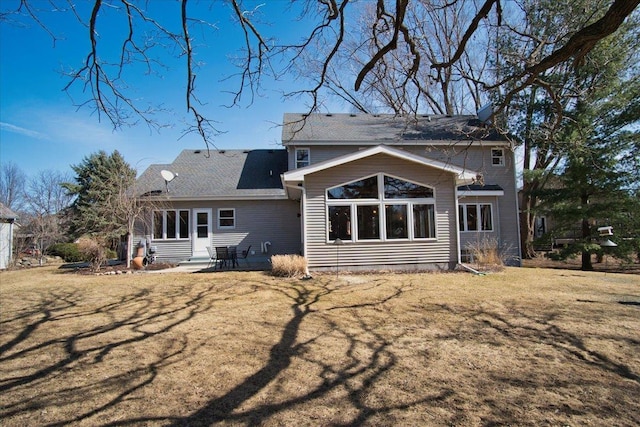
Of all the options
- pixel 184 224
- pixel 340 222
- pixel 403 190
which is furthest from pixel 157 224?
pixel 403 190

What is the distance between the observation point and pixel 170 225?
15727 millimetres

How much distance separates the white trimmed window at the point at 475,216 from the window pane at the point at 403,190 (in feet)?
15.2

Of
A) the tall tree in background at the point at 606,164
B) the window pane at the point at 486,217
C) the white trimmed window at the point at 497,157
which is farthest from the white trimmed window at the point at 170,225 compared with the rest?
the tall tree in background at the point at 606,164

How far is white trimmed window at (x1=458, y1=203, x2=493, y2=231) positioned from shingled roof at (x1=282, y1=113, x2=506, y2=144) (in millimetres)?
3138

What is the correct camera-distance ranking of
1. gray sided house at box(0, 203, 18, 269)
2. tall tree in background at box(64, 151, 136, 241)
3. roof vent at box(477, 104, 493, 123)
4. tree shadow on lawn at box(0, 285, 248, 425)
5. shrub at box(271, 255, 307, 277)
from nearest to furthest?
tree shadow on lawn at box(0, 285, 248, 425)
shrub at box(271, 255, 307, 277)
gray sided house at box(0, 203, 18, 269)
roof vent at box(477, 104, 493, 123)
tall tree in background at box(64, 151, 136, 241)

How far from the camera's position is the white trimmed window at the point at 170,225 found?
1562 cm

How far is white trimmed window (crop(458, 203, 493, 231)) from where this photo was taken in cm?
1559

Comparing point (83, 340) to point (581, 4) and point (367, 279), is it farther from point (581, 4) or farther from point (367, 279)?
point (581, 4)

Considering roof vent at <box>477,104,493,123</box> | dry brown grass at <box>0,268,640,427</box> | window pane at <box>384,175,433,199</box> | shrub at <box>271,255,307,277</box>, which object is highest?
roof vent at <box>477,104,493,123</box>

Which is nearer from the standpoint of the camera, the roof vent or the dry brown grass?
the dry brown grass

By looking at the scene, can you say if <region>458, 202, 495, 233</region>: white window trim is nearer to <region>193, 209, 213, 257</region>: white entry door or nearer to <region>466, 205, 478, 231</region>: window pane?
<region>466, 205, 478, 231</region>: window pane

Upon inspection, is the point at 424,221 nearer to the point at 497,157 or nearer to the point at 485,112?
the point at 497,157

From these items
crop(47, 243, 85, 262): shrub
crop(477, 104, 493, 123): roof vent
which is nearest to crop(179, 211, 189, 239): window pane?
crop(47, 243, 85, 262): shrub

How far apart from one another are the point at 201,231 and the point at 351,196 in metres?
7.98
